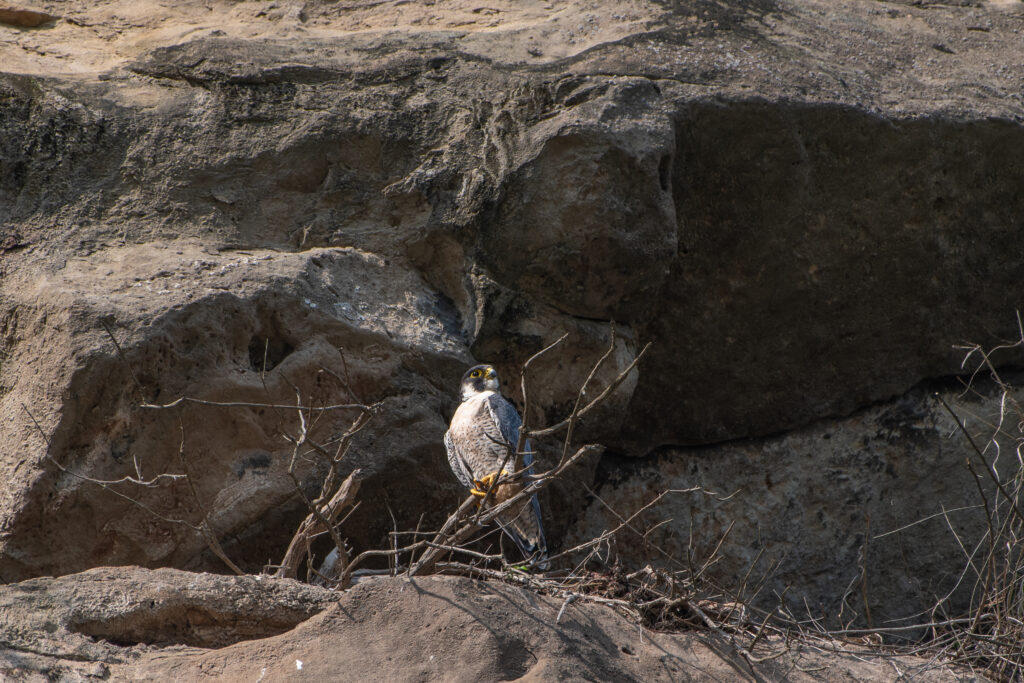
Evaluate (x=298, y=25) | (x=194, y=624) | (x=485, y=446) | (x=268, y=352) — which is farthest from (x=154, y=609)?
(x=298, y=25)

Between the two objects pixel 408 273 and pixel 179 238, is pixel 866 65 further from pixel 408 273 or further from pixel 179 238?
pixel 179 238

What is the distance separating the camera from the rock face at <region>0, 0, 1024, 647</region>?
3562 millimetres

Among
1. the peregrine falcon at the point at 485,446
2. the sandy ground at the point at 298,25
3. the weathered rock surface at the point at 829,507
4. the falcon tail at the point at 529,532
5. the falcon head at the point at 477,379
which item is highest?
the sandy ground at the point at 298,25

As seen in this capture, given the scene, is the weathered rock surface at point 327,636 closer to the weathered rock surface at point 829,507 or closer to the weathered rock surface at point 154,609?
the weathered rock surface at point 154,609

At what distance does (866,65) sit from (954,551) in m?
2.16

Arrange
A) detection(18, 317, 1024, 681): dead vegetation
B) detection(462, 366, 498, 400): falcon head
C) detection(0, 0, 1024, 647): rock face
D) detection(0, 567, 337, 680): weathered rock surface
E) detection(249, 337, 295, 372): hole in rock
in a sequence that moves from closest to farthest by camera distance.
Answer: detection(0, 567, 337, 680): weathered rock surface < detection(18, 317, 1024, 681): dead vegetation < detection(0, 0, 1024, 647): rock face < detection(249, 337, 295, 372): hole in rock < detection(462, 366, 498, 400): falcon head

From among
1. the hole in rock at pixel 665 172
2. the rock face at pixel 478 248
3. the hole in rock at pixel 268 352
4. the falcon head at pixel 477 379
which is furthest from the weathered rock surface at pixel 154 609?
the hole in rock at pixel 665 172

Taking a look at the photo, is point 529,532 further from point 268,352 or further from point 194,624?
point 194,624

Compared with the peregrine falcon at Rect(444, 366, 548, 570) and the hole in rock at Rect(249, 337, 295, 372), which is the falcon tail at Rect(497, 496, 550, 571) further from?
the hole in rock at Rect(249, 337, 295, 372)

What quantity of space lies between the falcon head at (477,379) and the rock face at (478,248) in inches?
2.5

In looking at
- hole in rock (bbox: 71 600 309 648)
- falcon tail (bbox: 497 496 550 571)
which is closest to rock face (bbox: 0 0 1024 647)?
falcon tail (bbox: 497 496 550 571)

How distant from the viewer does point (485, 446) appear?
12.8 ft

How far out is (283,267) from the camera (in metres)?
3.80

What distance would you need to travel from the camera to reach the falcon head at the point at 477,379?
393 centimetres
